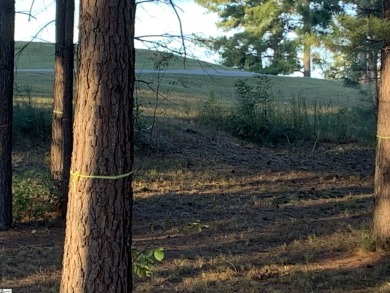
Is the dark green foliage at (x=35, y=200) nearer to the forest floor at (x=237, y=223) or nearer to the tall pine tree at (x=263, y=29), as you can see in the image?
the forest floor at (x=237, y=223)

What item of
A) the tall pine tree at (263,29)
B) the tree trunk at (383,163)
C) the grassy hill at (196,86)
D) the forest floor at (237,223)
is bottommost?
the forest floor at (237,223)

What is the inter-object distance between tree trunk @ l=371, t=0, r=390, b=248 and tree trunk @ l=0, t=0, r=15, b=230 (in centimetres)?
450

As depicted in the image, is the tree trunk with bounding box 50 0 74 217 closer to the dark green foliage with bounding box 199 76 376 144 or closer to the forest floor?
the forest floor

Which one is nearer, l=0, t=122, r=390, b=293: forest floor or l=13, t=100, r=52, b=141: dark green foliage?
l=0, t=122, r=390, b=293: forest floor

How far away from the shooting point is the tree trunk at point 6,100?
834cm

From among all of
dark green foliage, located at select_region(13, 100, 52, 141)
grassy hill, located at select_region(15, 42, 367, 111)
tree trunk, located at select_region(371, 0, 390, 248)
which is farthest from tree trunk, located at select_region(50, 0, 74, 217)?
grassy hill, located at select_region(15, 42, 367, 111)

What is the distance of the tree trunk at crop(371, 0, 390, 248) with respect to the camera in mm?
7449

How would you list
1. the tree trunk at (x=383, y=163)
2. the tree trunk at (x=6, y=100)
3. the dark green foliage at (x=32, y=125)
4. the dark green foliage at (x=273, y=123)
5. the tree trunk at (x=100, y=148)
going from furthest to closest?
the dark green foliage at (x=273, y=123), the dark green foliage at (x=32, y=125), the tree trunk at (x=6, y=100), the tree trunk at (x=383, y=163), the tree trunk at (x=100, y=148)

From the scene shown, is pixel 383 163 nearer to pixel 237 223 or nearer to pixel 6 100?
pixel 237 223

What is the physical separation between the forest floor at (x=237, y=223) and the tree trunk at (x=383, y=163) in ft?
0.64

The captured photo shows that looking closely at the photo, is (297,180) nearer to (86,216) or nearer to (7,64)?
(7,64)

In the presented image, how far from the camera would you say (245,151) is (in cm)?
1576

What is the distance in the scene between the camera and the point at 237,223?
9.31 metres

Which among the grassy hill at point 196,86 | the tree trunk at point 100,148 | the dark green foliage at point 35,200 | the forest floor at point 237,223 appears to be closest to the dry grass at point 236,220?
the forest floor at point 237,223
